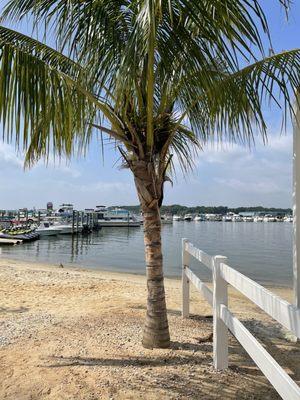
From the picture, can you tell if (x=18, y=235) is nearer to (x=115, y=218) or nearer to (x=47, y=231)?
(x=47, y=231)

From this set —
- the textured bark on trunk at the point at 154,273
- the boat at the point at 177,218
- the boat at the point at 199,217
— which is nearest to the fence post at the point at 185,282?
the textured bark on trunk at the point at 154,273

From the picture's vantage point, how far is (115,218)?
96.1m

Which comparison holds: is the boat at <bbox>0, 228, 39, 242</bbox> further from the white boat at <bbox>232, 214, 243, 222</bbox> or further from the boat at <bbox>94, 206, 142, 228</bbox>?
the white boat at <bbox>232, 214, 243, 222</bbox>

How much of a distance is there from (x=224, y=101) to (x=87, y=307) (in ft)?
14.7

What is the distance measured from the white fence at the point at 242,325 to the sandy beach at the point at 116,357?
1.39 feet

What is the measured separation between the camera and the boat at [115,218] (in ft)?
276

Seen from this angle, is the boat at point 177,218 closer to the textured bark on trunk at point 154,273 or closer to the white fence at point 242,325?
the white fence at point 242,325

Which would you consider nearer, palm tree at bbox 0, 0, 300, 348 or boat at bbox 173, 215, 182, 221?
palm tree at bbox 0, 0, 300, 348

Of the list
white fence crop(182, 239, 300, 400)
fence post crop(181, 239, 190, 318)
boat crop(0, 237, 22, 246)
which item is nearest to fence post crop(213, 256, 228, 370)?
white fence crop(182, 239, 300, 400)

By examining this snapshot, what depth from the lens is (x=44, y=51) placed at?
442 cm

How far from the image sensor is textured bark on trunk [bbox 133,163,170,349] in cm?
469

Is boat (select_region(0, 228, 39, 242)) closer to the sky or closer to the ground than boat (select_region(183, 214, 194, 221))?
closer to the ground

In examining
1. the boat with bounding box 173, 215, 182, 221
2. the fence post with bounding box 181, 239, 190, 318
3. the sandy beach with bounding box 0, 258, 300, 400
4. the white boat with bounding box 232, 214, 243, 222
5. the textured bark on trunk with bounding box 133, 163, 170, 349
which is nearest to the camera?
the sandy beach with bounding box 0, 258, 300, 400

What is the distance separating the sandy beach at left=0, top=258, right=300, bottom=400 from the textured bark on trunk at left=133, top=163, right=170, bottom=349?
175mm
